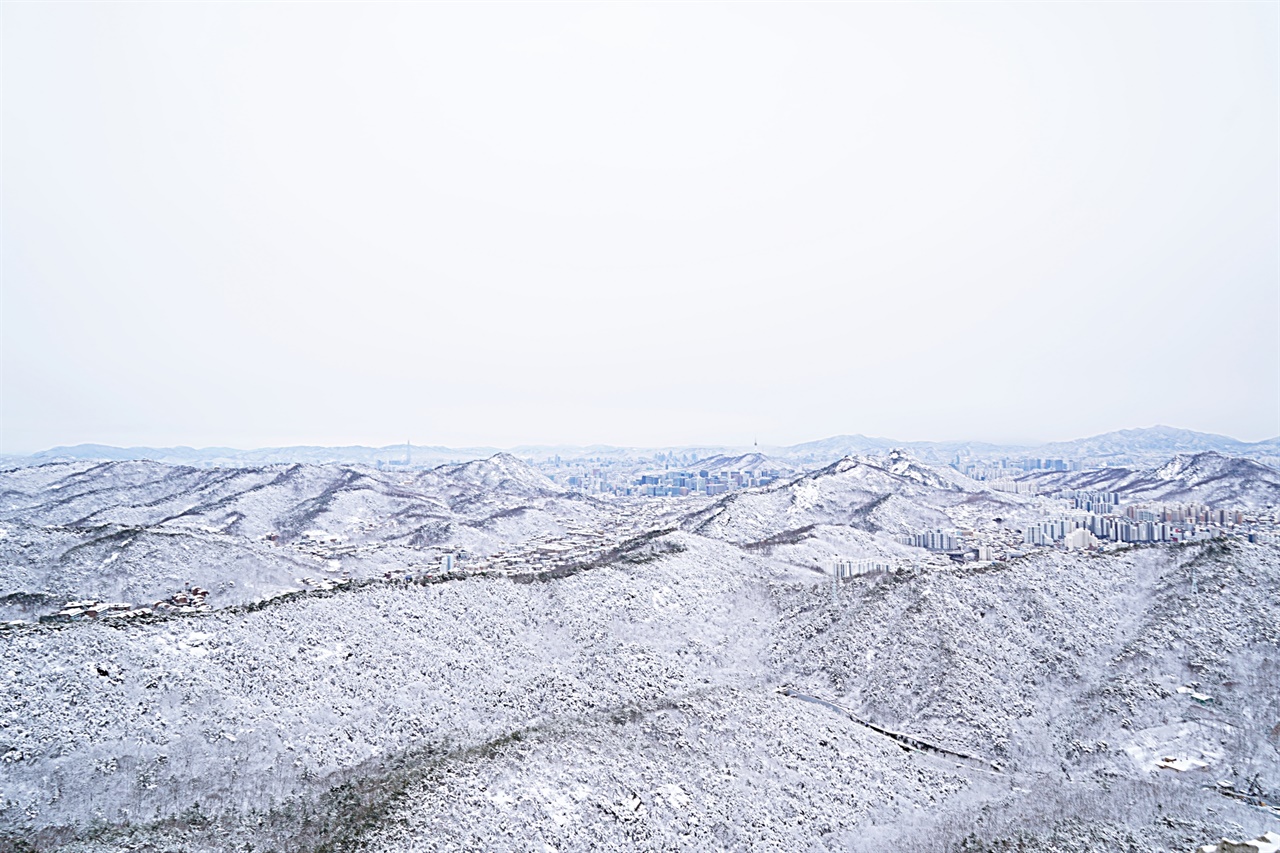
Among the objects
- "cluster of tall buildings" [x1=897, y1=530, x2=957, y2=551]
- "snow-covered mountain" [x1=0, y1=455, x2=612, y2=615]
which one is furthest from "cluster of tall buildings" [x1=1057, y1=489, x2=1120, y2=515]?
"snow-covered mountain" [x1=0, y1=455, x2=612, y2=615]

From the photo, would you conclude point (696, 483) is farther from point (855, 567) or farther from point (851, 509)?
point (855, 567)

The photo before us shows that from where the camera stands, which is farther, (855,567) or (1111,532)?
(1111,532)

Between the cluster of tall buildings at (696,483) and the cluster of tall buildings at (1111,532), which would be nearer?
the cluster of tall buildings at (1111,532)

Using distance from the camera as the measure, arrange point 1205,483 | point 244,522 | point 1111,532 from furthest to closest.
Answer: point 1205,483 → point 244,522 → point 1111,532

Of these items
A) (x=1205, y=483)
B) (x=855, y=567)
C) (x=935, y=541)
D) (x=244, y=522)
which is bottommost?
(x=244, y=522)

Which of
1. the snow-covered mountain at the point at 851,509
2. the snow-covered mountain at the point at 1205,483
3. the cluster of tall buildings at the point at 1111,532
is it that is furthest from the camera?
the snow-covered mountain at the point at 1205,483

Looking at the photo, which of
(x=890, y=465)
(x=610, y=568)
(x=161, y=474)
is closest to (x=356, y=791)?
(x=610, y=568)

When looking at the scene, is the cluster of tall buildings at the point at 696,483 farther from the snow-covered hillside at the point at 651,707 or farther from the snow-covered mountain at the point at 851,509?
the snow-covered hillside at the point at 651,707

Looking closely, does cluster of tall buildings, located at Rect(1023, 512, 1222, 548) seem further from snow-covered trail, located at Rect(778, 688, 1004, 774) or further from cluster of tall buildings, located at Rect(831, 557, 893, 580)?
snow-covered trail, located at Rect(778, 688, 1004, 774)

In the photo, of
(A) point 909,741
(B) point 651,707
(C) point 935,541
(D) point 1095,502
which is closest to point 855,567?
(C) point 935,541

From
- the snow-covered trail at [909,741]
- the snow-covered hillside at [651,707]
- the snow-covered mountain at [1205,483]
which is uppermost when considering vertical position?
the snow-covered mountain at [1205,483]

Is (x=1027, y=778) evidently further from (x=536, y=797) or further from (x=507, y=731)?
(x=507, y=731)

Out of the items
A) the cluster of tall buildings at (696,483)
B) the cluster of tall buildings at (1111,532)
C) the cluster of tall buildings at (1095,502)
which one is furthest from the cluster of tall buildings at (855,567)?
the cluster of tall buildings at (696,483)
